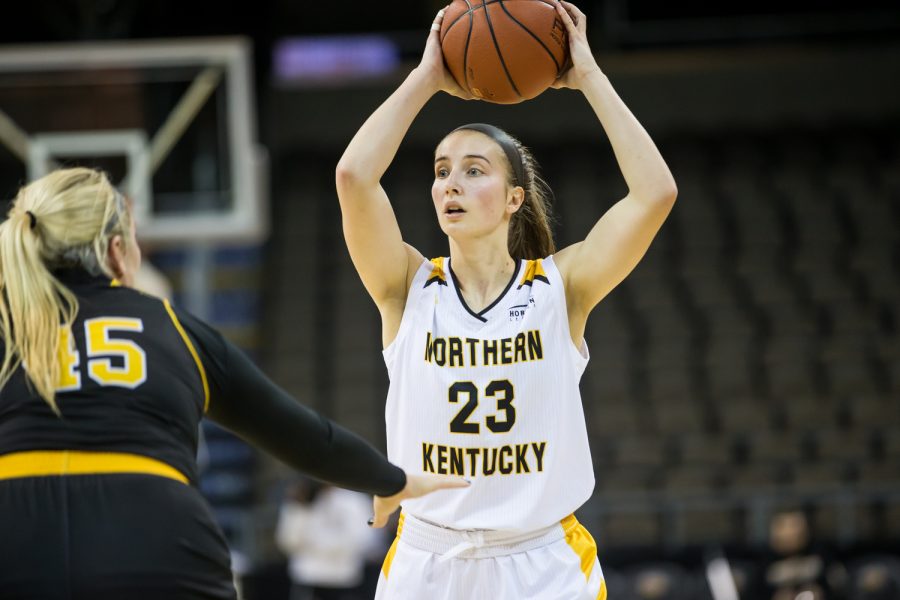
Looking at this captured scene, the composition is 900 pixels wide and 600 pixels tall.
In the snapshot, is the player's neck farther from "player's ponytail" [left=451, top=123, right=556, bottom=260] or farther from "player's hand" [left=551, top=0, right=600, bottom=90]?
"player's hand" [left=551, top=0, right=600, bottom=90]

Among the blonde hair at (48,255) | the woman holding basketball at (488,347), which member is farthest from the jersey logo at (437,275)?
the blonde hair at (48,255)

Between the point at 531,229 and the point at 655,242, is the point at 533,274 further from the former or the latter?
the point at 655,242

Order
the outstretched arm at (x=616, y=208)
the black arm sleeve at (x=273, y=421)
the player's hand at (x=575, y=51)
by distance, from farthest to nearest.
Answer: the player's hand at (x=575, y=51), the outstretched arm at (x=616, y=208), the black arm sleeve at (x=273, y=421)

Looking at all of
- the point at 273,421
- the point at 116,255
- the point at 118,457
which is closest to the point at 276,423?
the point at 273,421

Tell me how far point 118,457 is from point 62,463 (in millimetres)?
105

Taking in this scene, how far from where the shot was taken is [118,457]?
7.99 ft

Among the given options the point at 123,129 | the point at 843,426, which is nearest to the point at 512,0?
the point at 123,129

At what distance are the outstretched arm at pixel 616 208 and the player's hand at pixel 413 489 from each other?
24.8 inches

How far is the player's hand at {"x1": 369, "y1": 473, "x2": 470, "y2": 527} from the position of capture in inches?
118

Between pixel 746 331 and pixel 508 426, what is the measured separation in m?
11.0

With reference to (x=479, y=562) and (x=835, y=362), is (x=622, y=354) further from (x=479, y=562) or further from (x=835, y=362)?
(x=479, y=562)

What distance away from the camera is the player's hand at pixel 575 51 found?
3498mm

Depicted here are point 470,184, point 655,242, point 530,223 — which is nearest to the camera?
point 470,184

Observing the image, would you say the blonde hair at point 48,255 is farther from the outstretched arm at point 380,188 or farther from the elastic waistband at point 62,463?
the outstretched arm at point 380,188
